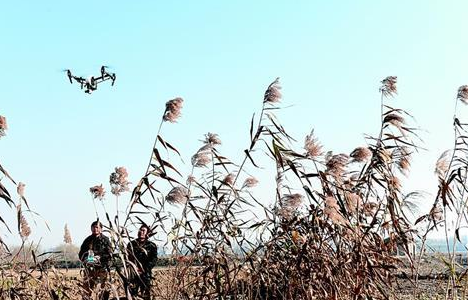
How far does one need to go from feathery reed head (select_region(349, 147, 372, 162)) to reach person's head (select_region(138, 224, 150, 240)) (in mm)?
1556

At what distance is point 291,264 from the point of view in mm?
4852

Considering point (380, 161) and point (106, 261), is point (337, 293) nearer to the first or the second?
point (380, 161)

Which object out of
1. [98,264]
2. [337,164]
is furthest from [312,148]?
[98,264]

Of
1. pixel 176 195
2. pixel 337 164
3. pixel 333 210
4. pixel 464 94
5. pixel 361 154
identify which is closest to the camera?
pixel 333 210

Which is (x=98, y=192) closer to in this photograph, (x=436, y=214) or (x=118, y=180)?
(x=118, y=180)

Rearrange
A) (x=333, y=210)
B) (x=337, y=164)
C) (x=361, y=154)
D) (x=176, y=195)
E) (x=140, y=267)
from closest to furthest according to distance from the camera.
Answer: (x=333, y=210) → (x=140, y=267) → (x=176, y=195) → (x=337, y=164) → (x=361, y=154)

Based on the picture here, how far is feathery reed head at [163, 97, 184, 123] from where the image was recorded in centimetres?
471

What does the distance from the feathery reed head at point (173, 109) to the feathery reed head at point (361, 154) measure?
4.34 feet

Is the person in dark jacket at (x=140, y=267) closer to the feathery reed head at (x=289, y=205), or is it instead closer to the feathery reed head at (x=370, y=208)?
the feathery reed head at (x=289, y=205)

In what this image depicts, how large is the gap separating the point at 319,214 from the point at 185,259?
100 centimetres

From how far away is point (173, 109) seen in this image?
4.71 m

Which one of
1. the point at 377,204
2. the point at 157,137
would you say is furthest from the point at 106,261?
the point at 377,204

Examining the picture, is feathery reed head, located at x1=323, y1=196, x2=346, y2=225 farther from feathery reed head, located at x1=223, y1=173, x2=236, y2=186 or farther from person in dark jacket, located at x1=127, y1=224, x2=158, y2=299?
person in dark jacket, located at x1=127, y1=224, x2=158, y2=299

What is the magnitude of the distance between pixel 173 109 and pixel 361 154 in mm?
1409
